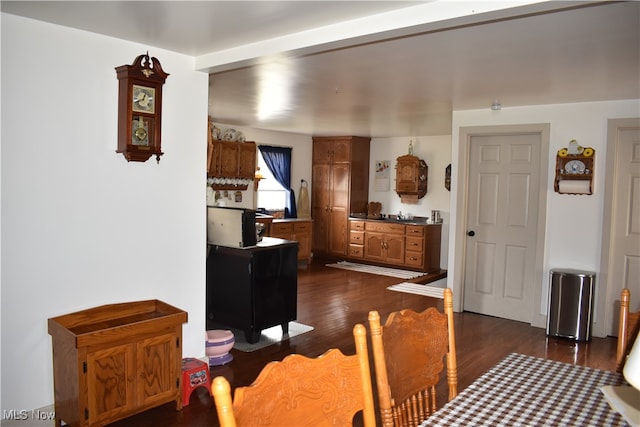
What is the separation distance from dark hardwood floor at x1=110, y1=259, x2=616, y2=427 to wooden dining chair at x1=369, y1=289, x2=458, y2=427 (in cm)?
159

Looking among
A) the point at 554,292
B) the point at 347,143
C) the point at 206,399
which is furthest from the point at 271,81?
the point at 347,143

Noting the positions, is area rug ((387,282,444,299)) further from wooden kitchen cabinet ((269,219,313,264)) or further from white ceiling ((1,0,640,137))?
white ceiling ((1,0,640,137))

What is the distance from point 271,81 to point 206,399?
8.19ft

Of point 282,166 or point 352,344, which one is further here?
point 282,166

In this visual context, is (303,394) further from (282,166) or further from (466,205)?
(282,166)

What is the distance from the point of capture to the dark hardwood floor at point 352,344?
3188 millimetres

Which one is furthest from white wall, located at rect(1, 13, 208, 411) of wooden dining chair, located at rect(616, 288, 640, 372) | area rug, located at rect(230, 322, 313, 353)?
wooden dining chair, located at rect(616, 288, 640, 372)

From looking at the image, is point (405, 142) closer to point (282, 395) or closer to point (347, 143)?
point (347, 143)

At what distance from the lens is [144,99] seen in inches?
121

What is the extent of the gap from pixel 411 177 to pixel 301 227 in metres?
2.02

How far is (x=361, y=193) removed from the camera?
A: 914 centimetres

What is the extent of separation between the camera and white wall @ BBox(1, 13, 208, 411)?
2.71 meters

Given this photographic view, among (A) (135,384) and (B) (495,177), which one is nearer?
(A) (135,384)

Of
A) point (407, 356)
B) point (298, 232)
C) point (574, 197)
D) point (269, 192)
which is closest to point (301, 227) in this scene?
point (298, 232)
